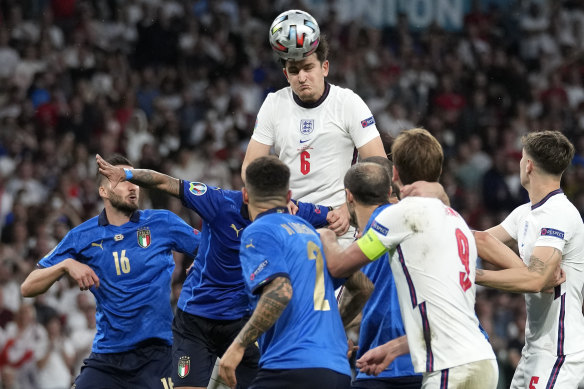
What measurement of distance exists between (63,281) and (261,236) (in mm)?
8710

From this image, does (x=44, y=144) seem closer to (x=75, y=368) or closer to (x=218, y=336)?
(x=75, y=368)

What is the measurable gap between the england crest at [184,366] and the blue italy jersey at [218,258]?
1.27 ft

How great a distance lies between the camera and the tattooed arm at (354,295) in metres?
6.22

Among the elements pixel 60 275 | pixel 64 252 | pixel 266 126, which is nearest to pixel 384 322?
pixel 266 126

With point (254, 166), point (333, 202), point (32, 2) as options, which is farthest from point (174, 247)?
point (32, 2)

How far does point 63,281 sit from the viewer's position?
13758 mm

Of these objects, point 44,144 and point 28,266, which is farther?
point 44,144

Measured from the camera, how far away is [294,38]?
7.66 metres

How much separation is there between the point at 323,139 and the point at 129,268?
1.99 m

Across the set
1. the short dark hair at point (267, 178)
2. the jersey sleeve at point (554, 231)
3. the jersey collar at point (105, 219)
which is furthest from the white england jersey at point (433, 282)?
the jersey collar at point (105, 219)

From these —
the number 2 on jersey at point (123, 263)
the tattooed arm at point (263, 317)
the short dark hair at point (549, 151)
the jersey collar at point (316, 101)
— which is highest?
the jersey collar at point (316, 101)

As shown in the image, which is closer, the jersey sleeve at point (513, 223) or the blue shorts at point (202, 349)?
the jersey sleeve at point (513, 223)

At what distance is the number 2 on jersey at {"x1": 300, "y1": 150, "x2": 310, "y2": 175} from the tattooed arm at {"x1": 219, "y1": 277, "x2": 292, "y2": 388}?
2.46 meters

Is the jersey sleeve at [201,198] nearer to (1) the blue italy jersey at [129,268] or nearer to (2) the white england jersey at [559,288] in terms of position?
(1) the blue italy jersey at [129,268]
